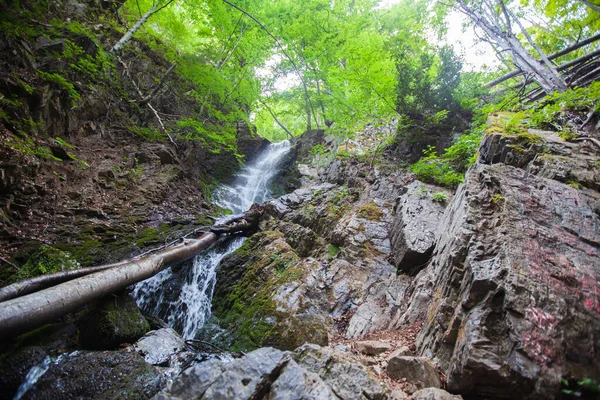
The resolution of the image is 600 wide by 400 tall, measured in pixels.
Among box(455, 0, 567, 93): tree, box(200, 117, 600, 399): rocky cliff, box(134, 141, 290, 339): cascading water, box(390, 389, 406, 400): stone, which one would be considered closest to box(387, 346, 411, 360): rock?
box(200, 117, 600, 399): rocky cliff

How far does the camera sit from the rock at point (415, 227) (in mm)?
5566

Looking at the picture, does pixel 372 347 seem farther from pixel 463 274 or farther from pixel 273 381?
pixel 273 381

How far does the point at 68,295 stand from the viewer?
12.2ft

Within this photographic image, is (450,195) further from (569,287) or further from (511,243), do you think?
(569,287)

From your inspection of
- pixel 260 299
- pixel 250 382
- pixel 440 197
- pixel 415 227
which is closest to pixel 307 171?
pixel 440 197

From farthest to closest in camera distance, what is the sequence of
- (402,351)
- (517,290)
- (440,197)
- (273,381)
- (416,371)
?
(440,197), (402,351), (416,371), (517,290), (273,381)

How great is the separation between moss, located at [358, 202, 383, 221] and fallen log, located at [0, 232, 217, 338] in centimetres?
562

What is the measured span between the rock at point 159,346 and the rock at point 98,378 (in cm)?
37

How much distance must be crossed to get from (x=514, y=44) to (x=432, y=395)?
10.4 meters

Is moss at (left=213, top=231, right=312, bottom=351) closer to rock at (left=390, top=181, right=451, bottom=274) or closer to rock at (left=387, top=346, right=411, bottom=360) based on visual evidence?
rock at (left=387, top=346, right=411, bottom=360)

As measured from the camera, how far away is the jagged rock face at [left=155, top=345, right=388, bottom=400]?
2273 millimetres

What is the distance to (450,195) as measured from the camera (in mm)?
7121

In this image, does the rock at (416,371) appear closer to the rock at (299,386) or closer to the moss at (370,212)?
the rock at (299,386)

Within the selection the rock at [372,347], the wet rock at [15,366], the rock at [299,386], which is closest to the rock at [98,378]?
the wet rock at [15,366]
